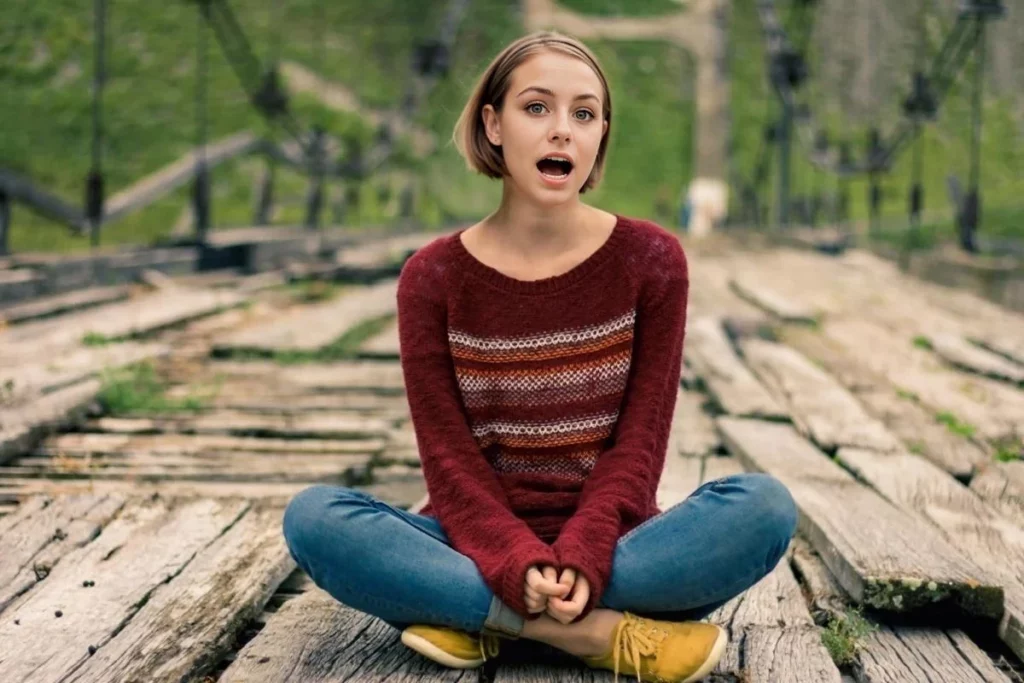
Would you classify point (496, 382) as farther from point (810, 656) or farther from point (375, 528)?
point (810, 656)

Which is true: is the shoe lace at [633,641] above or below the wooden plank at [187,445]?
above

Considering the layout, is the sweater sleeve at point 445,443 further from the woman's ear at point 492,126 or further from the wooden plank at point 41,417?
the wooden plank at point 41,417

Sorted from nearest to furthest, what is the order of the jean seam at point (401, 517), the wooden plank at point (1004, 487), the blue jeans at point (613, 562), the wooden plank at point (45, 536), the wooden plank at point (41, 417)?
the blue jeans at point (613, 562), the jean seam at point (401, 517), the wooden plank at point (45, 536), the wooden plank at point (1004, 487), the wooden plank at point (41, 417)

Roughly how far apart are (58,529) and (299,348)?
2464 mm

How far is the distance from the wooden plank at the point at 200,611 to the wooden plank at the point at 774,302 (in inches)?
157

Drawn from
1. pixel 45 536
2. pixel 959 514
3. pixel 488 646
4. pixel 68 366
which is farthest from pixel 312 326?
pixel 488 646

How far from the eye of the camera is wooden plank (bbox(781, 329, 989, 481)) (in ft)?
10.5

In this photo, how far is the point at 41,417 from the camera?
3529mm

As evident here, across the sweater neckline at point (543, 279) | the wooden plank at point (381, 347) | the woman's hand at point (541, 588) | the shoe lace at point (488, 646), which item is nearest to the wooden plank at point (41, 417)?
the wooden plank at point (381, 347)

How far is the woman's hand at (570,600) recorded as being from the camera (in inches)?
71.5

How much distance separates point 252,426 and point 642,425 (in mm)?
1958

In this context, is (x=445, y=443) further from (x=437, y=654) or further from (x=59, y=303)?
(x=59, y=303)

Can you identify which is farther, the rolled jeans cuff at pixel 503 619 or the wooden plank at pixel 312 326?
the wooden plank at pixel 312 326

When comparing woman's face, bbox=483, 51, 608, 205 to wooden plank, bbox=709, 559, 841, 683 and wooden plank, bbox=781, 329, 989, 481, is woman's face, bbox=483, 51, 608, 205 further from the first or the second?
wooden plank, bbox=781, 329, 989, 481
